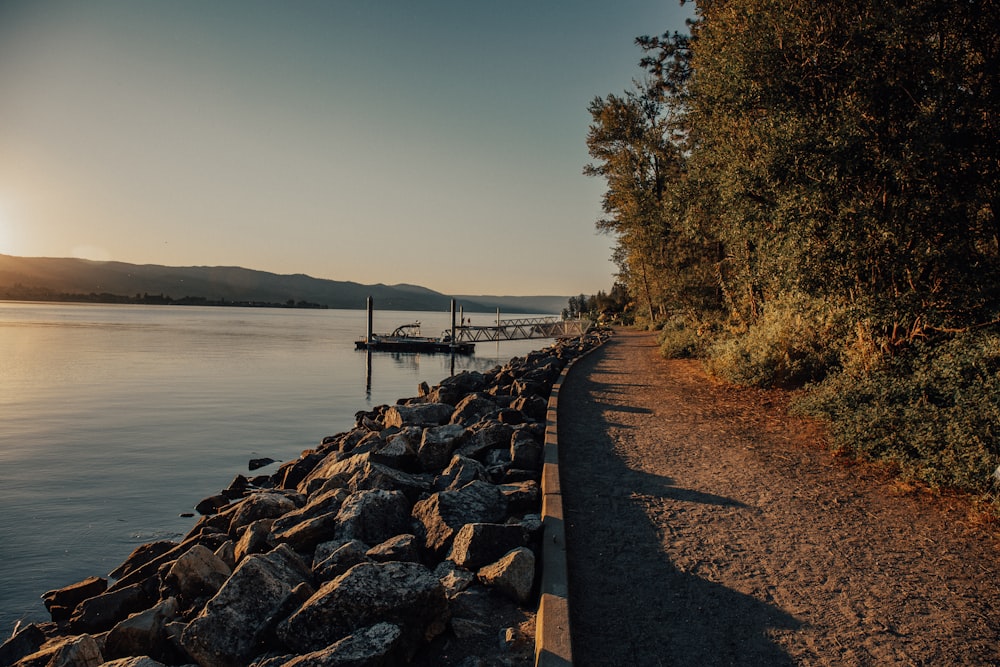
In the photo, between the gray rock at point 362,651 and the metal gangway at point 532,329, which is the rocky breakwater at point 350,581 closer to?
the gray rock at point 362,651

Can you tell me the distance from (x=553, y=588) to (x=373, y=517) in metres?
2.25

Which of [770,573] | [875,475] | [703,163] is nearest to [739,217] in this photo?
[703,163]

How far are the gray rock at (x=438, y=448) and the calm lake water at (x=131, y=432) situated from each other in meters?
4.21

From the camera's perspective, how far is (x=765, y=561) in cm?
472

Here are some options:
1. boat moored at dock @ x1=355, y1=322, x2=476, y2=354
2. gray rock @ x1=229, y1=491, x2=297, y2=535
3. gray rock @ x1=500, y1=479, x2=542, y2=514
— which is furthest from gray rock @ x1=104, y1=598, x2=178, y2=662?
boat moored at dock @ x1=355, y1=322, x2=476, y2=354

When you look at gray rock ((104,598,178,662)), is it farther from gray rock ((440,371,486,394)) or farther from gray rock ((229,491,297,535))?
gray rock ((440,371,486,394))

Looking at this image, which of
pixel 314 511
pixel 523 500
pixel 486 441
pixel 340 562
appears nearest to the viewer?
pixel 340 562

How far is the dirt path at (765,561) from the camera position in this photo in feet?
12.0

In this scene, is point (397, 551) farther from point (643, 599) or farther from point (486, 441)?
point (486, 441)

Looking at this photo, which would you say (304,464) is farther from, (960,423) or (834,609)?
(960,423)

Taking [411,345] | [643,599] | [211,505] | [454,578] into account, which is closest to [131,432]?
[211,505]

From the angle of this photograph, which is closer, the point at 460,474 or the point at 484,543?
the point at 484,543

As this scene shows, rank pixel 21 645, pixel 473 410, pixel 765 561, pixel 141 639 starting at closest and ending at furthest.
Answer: pixel 141 639 → pixel 765 561 → pixel 21 645 → pixel 473 410

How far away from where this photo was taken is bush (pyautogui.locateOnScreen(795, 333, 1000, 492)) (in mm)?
5703
